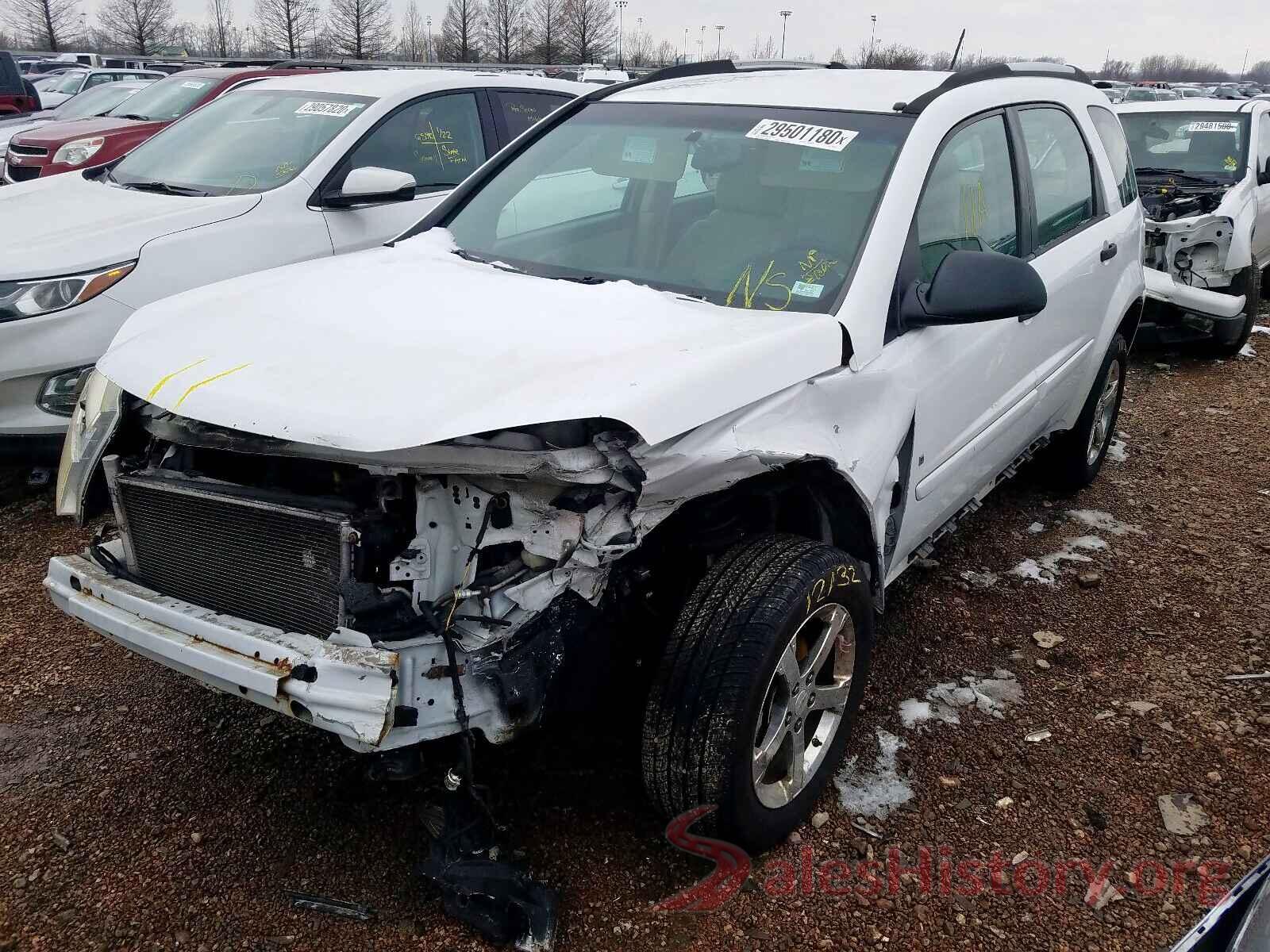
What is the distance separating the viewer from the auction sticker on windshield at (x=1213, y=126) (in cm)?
847

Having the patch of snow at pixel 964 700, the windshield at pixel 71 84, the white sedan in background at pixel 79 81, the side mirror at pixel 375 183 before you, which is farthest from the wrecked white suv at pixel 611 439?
the windshield at pixel 71 84

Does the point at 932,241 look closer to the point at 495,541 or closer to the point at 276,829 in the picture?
the point at 495,541

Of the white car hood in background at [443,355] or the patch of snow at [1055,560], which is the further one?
the patch of snow at [1055,560]

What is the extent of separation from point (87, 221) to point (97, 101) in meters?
8.36

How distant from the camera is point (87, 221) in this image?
4699mm

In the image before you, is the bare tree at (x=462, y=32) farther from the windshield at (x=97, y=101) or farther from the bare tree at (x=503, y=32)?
the windshield at (x=97, y=101)

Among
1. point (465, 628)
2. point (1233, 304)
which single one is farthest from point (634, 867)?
point (1233, 304)

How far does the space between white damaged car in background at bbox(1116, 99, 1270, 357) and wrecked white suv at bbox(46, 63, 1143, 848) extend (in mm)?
4620

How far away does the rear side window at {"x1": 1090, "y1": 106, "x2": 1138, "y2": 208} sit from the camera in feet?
14.7

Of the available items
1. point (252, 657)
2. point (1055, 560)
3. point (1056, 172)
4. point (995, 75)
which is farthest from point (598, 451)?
point (1055, 560)

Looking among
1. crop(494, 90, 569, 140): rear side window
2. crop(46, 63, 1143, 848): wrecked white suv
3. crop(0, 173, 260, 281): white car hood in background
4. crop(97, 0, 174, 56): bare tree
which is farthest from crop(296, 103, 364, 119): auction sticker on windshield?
crop(97, 0, 174, 56): bare tree

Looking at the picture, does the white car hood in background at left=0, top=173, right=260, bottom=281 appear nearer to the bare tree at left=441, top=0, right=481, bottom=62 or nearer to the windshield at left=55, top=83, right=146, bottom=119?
the windshield at left=55, top=83, right=146, bottom=119

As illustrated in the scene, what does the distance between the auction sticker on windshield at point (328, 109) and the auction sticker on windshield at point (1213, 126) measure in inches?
278

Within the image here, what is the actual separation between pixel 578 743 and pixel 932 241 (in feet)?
6.06
